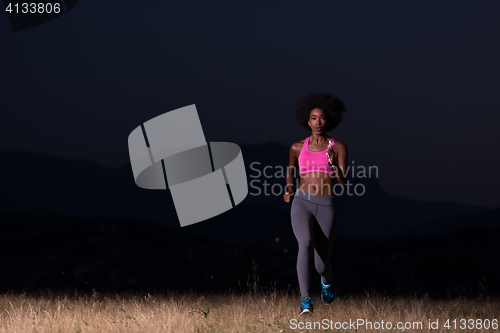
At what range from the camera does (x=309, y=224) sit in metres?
5.82

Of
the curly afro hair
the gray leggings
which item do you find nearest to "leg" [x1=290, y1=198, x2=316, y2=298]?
the gray leggings

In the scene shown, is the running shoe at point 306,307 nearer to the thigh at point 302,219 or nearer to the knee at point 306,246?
the knee at point 306,246

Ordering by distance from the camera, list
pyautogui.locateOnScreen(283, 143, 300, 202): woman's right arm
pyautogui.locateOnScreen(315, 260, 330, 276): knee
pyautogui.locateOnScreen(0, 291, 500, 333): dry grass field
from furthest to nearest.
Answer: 1. pyautogui.locateOnScreen(315, 260, 330, 276): knee
2. pyautogui.locateOnScreen(283, 143, 300, 202): woman's right arm
3. pyautogui.locateOnScreen(0, 291, 500, 333): dry grass field

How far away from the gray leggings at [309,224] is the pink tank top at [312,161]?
0.98 feet

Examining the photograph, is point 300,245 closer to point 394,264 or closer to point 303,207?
point 303,207

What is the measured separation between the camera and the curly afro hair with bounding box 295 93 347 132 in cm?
605

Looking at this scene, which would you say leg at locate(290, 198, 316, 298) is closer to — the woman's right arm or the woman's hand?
the woman's hand

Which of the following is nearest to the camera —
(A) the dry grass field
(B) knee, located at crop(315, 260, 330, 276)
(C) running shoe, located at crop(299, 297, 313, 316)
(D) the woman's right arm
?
(A) the dry grass field

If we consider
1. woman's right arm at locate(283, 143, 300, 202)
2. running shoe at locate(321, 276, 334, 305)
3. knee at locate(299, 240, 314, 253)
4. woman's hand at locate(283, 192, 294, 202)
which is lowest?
running shoe at locate(321, 276, 334, 305)

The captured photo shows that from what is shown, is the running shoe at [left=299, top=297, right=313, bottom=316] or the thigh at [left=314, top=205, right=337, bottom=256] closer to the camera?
the running shoe at [left=299, top=297, right=313, bottom=316]

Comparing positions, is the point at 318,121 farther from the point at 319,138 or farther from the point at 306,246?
the point at 306,246

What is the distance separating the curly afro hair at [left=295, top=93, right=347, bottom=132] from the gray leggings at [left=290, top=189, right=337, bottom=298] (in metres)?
0.95

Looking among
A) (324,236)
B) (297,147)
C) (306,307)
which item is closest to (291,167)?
(297,147)

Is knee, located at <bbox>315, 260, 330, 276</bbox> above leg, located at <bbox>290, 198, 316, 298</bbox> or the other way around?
the other way around
